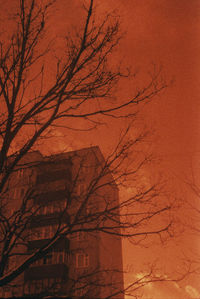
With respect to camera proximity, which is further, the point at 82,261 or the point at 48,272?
the point at 82,261

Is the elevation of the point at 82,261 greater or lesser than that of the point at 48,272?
greater

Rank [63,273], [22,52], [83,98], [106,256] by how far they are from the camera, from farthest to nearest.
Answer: [106,256], [63,273], [83,98], [22,52]

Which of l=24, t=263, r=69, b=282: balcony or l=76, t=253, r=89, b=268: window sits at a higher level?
l=76, t=253, r=89, b=268: window

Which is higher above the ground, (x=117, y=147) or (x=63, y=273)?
(x=63, y=273)

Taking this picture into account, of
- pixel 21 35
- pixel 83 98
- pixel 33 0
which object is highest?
pixel 33 0

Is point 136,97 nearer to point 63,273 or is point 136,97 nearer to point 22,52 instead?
point 22,52

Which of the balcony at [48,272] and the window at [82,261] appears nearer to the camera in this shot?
the balcony at [48,272]

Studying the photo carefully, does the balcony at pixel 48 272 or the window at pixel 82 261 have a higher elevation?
the window at pixel 82 261

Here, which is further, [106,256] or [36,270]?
[106,256]

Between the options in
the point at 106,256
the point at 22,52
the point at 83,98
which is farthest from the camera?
the point at 106,256

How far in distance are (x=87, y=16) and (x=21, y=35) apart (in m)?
1.41

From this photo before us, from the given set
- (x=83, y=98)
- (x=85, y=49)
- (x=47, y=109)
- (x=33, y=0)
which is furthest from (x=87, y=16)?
(x=47, y=109)

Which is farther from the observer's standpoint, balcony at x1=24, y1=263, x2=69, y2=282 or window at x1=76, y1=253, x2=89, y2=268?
window at x1=76, y1=253, x2=89, y2=268

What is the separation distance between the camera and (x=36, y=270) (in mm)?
25875
